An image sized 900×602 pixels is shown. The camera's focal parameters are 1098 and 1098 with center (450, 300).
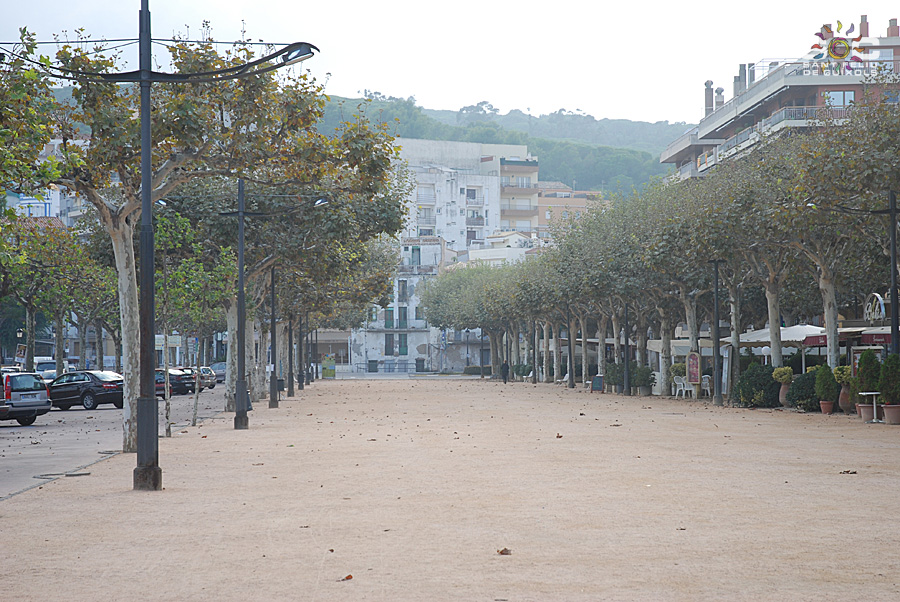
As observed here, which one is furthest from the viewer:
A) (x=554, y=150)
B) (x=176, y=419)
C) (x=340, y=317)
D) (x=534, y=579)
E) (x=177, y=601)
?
(x=554, y=150)

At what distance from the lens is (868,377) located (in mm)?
26734

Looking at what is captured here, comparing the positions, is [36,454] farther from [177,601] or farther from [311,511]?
[177,601]

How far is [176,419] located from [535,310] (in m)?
36.8

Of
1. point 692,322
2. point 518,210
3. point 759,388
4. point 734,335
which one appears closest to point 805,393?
point 759,388

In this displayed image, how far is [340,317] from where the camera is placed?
275 ft

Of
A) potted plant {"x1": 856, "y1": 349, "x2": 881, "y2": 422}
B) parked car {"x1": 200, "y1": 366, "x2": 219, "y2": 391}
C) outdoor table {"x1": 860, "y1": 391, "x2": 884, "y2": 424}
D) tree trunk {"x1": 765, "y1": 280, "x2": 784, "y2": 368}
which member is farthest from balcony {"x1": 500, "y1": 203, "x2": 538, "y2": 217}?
outdoor table {"x1": 860, "y1": 391, "x2": 884, "y2": 424}

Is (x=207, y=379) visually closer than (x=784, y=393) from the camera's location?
No

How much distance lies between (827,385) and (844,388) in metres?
0.47

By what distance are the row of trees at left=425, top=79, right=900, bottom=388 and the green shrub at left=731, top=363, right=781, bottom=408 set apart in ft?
2.40

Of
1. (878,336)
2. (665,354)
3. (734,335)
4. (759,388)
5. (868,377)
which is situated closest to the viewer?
(868,377)

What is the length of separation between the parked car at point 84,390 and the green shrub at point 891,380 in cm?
2829

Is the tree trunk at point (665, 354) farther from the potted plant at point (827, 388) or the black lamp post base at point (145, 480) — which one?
the black lamp post base at point (145, 480)

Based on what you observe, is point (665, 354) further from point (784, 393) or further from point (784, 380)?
point (784, 393)

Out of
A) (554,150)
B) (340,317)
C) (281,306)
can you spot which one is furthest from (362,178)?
(554,150)
